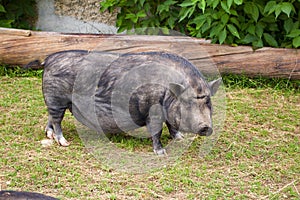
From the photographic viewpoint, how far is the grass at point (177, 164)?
4.32 m

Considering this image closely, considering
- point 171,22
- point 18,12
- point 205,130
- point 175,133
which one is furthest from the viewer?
point 18,12

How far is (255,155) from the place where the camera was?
5027 mm

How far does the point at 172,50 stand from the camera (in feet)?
22.6

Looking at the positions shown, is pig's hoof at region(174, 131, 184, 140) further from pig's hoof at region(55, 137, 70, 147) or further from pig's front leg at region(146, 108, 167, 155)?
pig's hoof at region(55, 137, 70, 147)

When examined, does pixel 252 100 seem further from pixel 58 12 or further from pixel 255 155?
pixel 58 12

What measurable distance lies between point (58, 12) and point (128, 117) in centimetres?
391

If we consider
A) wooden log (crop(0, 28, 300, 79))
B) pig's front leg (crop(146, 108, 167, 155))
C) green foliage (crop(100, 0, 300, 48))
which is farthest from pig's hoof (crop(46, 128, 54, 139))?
green foliage (crop(100, 0, 300, 48))

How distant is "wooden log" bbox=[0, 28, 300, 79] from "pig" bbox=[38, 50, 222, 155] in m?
1.82

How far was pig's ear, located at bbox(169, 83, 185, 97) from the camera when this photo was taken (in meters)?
4.66

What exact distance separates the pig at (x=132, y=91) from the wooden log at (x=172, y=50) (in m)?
1.82

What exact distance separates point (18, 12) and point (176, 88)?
4174 mm

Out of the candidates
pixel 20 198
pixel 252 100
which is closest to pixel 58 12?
pixel 252 100

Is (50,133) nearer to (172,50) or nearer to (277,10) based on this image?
(172,50)

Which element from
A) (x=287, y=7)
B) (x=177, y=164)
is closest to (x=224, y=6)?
(x=287, y=7)
